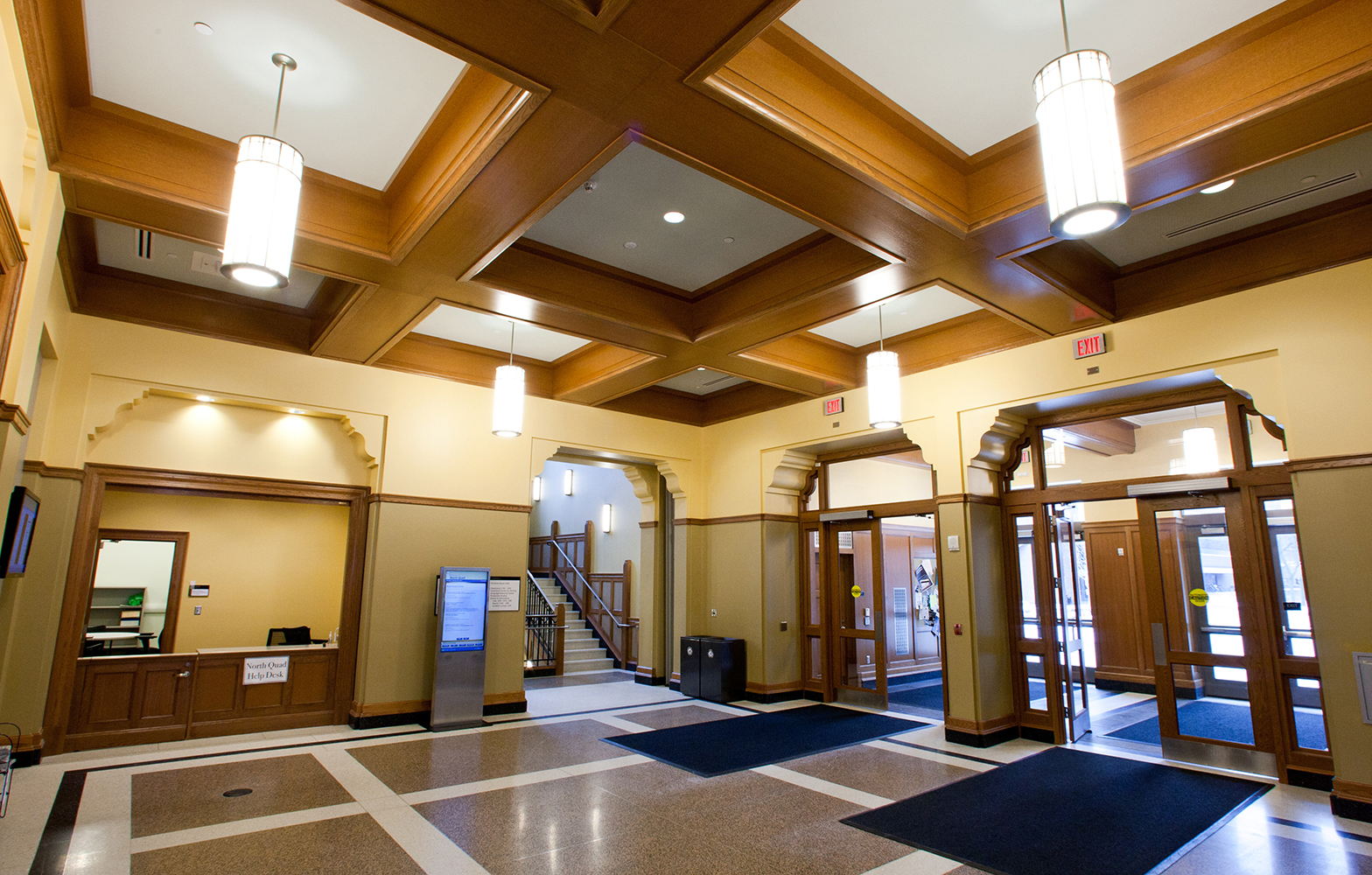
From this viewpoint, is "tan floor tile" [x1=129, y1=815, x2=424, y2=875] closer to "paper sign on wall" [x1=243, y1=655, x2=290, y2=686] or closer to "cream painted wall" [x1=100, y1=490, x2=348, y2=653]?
"paper sign on wall" [x1=243, y1=655, x2=290, y2=686]

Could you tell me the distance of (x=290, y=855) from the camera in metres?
3.79

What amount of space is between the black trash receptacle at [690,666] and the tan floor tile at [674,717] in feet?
1.92

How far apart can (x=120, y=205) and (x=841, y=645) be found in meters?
7.72

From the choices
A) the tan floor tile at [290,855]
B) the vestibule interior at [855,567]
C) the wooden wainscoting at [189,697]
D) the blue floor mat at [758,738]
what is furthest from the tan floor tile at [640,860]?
the vestibule interior at [855,567]

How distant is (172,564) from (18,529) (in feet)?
14.4

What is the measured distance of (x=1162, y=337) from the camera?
562 centimetres

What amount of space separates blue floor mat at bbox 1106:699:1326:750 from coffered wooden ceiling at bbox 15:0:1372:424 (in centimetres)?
313

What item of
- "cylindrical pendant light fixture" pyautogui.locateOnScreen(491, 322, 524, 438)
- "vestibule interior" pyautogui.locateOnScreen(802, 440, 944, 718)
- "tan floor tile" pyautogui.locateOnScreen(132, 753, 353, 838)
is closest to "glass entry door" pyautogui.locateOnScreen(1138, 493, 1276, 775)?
"vestibule interior" pyautogui.locateOnScreen(802, 440, 944, 718)

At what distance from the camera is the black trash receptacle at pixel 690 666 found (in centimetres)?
873

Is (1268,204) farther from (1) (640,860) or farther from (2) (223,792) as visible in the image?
(2) (223,792)

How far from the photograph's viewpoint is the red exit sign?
5938 mm

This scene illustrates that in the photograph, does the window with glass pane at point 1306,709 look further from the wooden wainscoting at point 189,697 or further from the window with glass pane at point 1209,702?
the wooden wainscoting at point 189,697

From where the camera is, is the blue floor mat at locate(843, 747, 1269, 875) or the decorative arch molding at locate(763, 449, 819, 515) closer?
the blue floor mat at locate(843, 747, 1269, 875)

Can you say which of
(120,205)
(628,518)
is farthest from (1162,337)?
(628,518)
